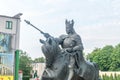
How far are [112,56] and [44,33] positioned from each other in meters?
74.0

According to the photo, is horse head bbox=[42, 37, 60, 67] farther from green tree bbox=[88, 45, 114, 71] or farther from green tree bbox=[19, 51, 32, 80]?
green tree bbox=[88, 45, 114, 71]

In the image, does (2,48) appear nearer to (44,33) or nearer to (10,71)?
(10,71)

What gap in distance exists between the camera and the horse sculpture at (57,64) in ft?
40.0

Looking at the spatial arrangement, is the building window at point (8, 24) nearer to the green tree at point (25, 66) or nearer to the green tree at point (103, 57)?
the green tree at point (25, 66)

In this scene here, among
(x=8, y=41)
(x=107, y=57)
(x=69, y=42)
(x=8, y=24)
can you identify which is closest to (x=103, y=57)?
(x=107, y=57)

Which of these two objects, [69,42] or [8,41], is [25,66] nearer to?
[8,41]

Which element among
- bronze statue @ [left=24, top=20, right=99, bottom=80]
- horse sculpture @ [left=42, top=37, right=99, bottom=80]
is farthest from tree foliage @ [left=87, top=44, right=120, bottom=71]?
horse sculpture @ [left=42, top=37, right=99, bottom=80]

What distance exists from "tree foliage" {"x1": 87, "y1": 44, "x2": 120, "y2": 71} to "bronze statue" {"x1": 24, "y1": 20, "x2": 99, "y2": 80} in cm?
7122

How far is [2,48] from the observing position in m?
43.7

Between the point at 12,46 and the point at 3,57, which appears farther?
A: the point at 12,46

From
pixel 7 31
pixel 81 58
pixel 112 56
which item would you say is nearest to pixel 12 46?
pixel 7 31

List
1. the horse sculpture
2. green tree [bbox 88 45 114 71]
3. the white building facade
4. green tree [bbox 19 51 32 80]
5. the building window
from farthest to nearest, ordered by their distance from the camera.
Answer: green tree [bbox 88 45 114 71] < green tree [bbox 19 51 32 80] < the building window < the white building facade < the horse sculpture

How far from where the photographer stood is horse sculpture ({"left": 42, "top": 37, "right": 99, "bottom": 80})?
1219cm

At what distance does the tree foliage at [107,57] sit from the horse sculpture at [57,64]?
234 ft
